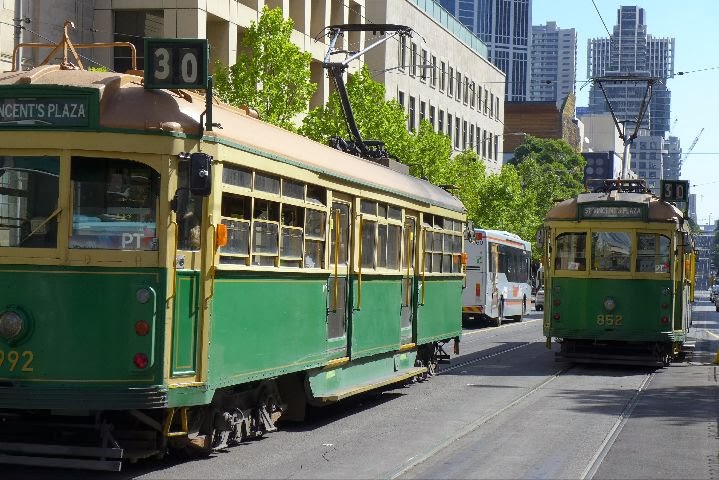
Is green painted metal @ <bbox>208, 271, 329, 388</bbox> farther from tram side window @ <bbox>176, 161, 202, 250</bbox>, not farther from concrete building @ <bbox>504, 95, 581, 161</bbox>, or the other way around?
concrete building @ <bbox>504, 95, 581, 161</bbox>

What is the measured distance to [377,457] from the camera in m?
12.2

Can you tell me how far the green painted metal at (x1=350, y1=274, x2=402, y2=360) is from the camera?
15.4 metres

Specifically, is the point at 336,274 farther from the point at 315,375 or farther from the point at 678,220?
the point at 678,220

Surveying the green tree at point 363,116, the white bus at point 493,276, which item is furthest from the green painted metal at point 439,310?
the green tree at point 363,116

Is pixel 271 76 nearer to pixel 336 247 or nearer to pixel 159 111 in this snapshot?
pixel 336 247

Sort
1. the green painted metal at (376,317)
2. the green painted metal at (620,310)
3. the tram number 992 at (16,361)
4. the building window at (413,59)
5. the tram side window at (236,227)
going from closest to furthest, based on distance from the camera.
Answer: the tram number 992 at (16,361) → the tram side window at (236,227) → the green painted metal at (376,317) → the green painted metal at (620,310) → the building window at (413,59)

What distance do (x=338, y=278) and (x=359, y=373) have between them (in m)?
1.63

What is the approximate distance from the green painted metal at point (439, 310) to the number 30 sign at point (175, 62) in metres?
8.39

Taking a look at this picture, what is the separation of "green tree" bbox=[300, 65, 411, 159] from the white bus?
392 cm

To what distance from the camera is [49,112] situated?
1066 cm

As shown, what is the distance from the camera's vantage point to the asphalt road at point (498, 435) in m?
11.5

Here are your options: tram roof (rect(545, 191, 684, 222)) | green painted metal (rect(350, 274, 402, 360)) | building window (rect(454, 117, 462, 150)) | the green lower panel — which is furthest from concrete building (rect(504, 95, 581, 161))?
green painted metal (rect(350, 274, 402, 360))

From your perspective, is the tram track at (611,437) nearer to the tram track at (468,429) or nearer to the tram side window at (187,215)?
the tram track at (468,429)

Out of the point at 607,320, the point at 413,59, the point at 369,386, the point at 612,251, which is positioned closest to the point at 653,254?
the point at 612,251
